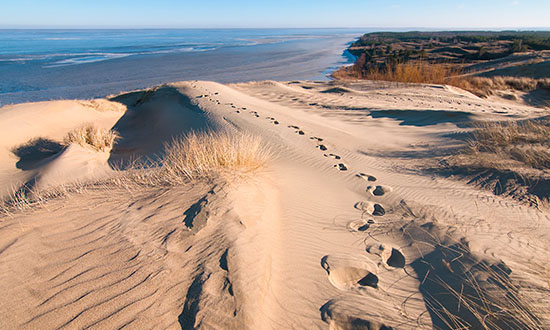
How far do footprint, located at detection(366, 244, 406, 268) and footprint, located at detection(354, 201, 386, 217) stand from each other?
2.28 feet

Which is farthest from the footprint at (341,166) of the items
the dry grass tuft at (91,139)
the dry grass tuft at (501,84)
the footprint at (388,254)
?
the dry grass tuft at (501,84)

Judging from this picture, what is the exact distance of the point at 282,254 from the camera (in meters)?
2.50

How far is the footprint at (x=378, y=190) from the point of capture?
3.79m

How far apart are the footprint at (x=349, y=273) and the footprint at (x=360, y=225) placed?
0.54 metres

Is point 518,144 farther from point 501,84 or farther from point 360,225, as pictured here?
point 501,84

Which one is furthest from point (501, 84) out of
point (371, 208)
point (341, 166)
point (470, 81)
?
point (371, 208)

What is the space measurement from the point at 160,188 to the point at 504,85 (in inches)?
676

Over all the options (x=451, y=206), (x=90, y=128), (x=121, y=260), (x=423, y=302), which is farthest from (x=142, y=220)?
(x=90, y=128)

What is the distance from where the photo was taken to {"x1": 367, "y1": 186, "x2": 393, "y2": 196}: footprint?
3.79 metres

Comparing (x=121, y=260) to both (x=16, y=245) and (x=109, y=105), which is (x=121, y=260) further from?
(x=109, y=105)

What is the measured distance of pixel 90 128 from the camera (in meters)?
7.14

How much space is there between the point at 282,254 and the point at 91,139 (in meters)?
6.24

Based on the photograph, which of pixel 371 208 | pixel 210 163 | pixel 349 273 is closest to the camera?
pixel 349 273

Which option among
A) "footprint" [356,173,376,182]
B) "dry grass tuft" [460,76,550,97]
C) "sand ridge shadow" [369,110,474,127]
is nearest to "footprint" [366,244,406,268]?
"footprint" [356,173,376,182]
